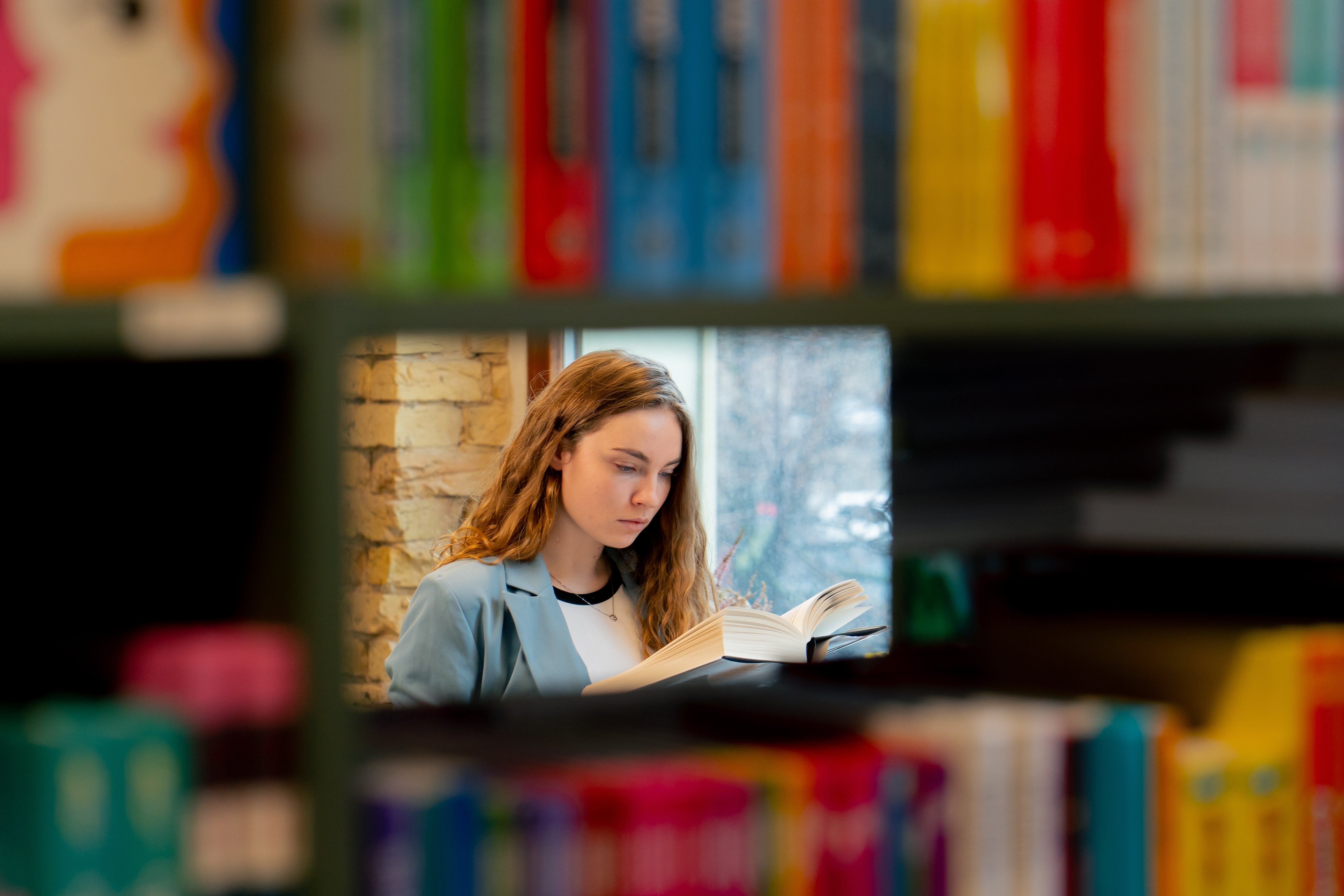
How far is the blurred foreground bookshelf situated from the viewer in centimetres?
57

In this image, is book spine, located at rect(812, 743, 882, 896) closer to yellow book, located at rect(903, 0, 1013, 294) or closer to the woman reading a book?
yellow book, located at rect(903, 0, 1013, 294)

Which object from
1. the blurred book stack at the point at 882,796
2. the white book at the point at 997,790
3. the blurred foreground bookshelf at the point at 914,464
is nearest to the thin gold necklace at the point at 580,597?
the blurred foreground bookshelf at the point at 914,464

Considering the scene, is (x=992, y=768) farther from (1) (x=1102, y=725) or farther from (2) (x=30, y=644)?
(2) (x=30, y=644)

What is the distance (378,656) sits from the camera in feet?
10.2

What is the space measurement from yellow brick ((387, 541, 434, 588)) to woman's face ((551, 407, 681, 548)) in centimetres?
91

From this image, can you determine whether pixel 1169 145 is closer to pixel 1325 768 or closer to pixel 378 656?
pixel 1325 768

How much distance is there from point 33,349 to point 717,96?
1.14 feet

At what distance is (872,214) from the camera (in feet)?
2.29

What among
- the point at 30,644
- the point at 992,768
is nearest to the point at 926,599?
the point at 992,768

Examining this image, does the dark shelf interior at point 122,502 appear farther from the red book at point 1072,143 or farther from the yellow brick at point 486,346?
the yellow brick at point 486,346

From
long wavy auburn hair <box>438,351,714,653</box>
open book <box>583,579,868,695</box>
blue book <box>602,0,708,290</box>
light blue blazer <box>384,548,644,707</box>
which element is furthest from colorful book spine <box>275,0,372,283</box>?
long wavy auburn hair <box>438,351,714,653</box>

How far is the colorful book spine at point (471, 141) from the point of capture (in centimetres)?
61

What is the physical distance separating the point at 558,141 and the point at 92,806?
1.23 feet

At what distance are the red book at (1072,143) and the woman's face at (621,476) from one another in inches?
62.3
